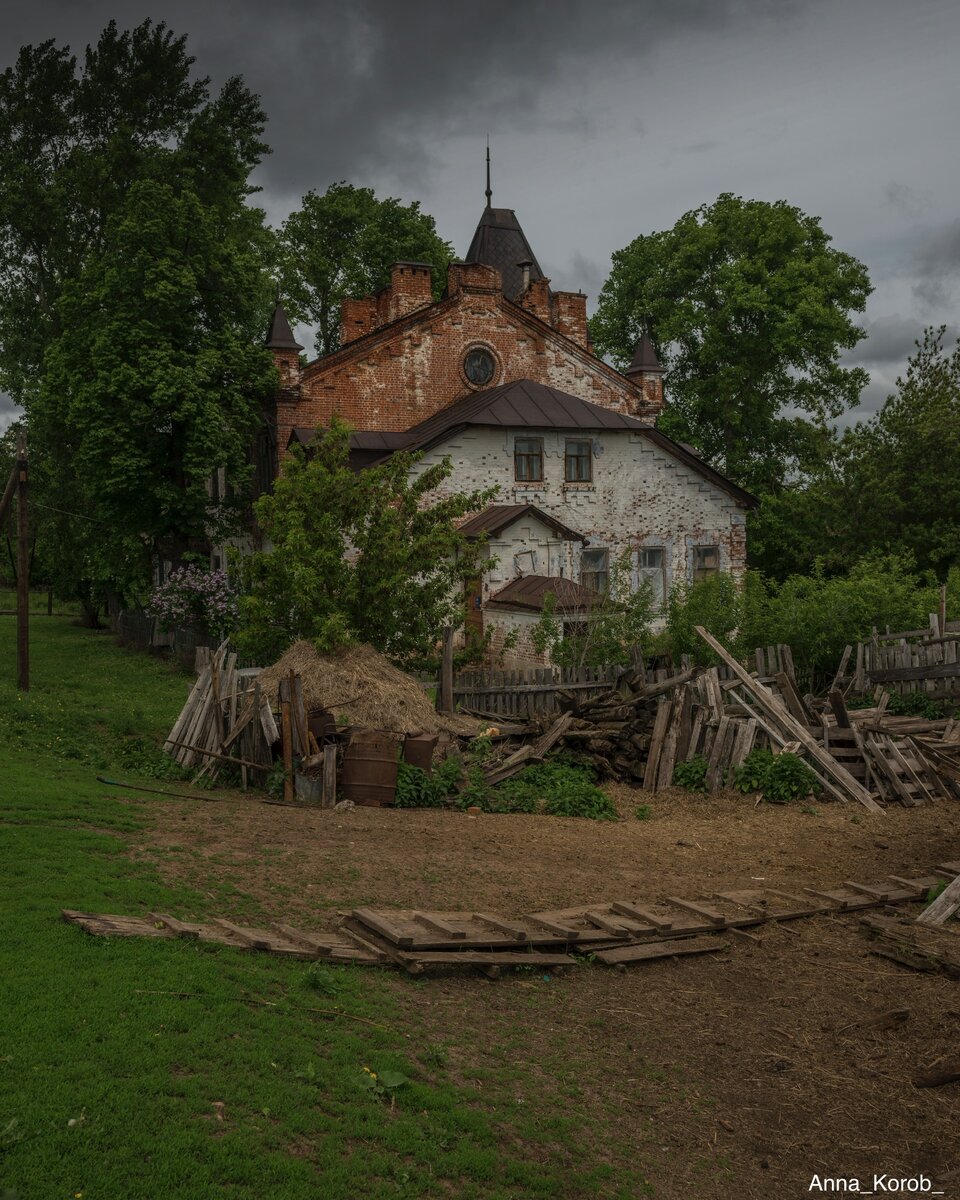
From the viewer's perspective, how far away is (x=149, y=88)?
35281 millimetres

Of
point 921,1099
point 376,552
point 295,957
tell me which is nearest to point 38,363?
point 376,552

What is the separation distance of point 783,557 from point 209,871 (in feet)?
93.9

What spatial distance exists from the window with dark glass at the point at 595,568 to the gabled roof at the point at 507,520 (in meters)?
1.38

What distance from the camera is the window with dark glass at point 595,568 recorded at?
31.3 metres

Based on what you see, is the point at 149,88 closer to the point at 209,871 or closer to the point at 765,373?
the point at 765,373

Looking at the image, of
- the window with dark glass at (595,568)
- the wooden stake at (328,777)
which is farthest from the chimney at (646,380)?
the wooden stake at (328,777)

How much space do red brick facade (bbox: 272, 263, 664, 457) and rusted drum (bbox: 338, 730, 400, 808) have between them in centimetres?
1694

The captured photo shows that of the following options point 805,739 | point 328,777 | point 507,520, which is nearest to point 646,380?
point 507,520

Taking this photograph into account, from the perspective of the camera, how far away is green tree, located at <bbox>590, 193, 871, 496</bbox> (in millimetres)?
39469

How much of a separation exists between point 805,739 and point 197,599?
17.7 meters

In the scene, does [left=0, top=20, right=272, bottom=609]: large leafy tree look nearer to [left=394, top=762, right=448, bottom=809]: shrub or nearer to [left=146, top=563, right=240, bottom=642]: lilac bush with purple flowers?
[left=146, top=563, right=240, bottom=642]: lilac bush with purple flowers

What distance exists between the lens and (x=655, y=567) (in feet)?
107

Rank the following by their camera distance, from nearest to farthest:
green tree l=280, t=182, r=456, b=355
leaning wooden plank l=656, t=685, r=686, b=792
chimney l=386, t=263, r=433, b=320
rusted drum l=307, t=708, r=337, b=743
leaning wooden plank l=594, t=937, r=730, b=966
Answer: leaning wooden plank l=594, t=937, r=730, b=966 < rusted drum l=307, t=708, r=337, b=743 < leaning wooden plank l=656, t=685, r=686, b=792 < chimney l=386, t=263, r=433, b=320 < green tree l=280, t=182, r=456, b=355

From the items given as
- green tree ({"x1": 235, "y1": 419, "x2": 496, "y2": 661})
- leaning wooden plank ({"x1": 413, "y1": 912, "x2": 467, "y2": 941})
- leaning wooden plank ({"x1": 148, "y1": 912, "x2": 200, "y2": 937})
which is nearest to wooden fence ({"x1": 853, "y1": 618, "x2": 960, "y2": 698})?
green tree ({"x1": 235, "y1": 419, "x2": 496, "y2": 661})
